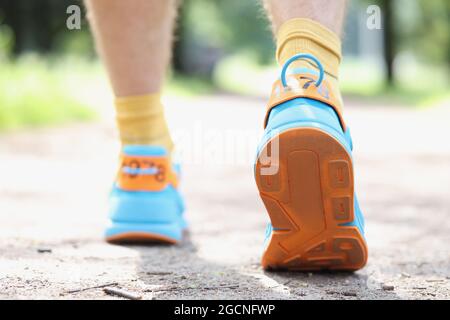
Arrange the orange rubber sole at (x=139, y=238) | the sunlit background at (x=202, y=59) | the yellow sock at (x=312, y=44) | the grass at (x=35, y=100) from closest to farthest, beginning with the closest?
the yellow sock at (x=312, y=44) → the orange rubber sole at (x=139, y=238) → the grass at (x=35, y=100) → the sunlit background at (x=202, y=59)

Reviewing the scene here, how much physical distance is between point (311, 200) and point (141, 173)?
0.57m

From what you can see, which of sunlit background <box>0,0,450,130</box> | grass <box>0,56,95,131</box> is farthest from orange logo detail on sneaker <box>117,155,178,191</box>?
grass <box>0,56,95,131</box>

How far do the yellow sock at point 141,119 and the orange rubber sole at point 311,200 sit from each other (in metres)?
0.52

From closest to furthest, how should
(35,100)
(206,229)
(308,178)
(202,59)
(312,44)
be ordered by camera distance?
(308,178) < (312,44) < (206,229) < (35,100) < (202,59)

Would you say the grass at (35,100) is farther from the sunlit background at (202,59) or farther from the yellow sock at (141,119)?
the yellow sock at (141,119)

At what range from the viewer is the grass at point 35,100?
4770 millimetres

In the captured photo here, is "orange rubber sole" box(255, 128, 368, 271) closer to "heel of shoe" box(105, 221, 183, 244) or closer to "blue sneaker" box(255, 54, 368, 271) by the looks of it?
"blue sneaker" box(255, 54, 368, 271)

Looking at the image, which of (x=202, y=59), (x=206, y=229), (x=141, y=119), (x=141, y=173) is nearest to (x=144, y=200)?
(x=141, y=173)

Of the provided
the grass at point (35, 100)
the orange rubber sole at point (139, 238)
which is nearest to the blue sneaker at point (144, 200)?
the orange rubber sole at point (139, 238)

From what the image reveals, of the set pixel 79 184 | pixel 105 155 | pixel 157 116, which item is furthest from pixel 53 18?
pixel 157 116

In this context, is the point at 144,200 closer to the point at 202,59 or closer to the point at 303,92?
the point at 303,92

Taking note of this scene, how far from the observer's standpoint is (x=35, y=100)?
518cm

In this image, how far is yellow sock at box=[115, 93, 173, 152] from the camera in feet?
5.16
